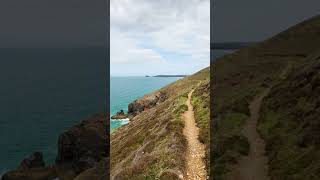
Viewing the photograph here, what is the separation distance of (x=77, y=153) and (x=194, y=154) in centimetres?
4548

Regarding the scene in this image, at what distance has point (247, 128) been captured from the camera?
39938 millimetres

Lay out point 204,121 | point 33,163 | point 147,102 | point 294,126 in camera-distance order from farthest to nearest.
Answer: point 147,102 < point 33,163 < point 204,121 < point 294,126

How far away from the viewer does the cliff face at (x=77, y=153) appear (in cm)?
7369

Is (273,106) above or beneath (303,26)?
beneath

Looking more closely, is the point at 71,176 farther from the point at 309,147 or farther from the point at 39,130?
the point at 39,130

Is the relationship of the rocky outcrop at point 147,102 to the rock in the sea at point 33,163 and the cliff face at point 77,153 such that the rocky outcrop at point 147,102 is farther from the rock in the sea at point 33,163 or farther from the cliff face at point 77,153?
the cliff face at point 77,153

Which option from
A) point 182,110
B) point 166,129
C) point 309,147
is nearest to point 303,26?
point 182,110

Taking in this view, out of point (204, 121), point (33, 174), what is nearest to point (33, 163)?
point (33, 174)

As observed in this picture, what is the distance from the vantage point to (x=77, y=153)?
76188 millimetres

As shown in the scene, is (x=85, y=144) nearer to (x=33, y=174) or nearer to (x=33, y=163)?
(x=33, y=174)

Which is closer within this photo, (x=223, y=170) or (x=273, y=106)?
(x=223, y=170)

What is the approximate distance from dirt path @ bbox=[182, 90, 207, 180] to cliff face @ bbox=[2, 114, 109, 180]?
3084 cm

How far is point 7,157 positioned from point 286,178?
362ft

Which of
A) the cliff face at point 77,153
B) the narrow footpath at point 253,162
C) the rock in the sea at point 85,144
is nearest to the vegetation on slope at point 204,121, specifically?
the narrow footpath at point 253,162
